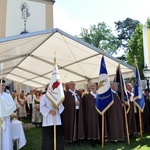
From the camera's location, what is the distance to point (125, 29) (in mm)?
51000

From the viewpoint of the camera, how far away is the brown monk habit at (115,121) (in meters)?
7.71

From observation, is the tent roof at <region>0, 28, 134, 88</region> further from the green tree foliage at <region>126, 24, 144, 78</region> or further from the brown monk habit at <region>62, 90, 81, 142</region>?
the green tree foliage at <region>126, 24, 144, 78</region>

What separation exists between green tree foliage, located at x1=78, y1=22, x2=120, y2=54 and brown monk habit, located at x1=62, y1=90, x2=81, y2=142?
40.4 m

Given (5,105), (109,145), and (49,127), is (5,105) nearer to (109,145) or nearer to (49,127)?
(49,127)

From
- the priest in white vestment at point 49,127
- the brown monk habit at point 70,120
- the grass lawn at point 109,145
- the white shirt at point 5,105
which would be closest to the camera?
the white shirt at point 5,105

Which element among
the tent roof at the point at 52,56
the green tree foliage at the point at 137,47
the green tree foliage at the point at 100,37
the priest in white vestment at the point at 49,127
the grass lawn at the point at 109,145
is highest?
the green tree foliage at the point at 100,37

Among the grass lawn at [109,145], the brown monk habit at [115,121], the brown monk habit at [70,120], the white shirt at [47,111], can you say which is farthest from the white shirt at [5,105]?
the brown monk habit at [115,121]

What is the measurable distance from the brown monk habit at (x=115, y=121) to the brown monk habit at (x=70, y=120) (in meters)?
0.90

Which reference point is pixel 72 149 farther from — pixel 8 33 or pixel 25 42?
pixel 8 33

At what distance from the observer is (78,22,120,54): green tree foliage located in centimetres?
4784

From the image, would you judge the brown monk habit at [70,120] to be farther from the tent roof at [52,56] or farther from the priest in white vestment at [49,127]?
the tent roof at [52,56]

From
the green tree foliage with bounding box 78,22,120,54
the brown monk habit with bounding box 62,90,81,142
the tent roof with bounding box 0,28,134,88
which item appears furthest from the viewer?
the green tree foliage with bounding box 78,22,120,54

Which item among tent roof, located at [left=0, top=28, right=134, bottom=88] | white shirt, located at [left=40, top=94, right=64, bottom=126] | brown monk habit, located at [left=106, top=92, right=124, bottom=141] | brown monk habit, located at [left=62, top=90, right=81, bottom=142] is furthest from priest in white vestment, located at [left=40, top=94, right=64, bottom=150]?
tent roof, located at [left=0, top=28, right=134, bottom=88]

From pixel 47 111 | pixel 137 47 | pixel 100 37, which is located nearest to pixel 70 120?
pixel 47 111
